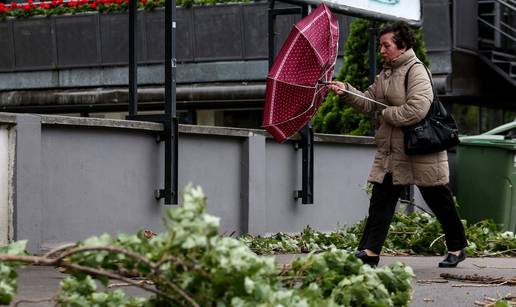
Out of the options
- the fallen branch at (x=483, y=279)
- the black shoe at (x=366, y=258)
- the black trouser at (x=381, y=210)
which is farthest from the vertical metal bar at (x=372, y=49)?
the fallen branch at (x=483, y=279)

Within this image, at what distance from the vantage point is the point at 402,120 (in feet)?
28.3

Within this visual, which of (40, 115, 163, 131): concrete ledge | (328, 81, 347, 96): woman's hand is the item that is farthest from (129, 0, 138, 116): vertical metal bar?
(328, 81, 347, 96): woman's hand

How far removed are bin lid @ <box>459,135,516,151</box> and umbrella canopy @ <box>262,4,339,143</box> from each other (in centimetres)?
480

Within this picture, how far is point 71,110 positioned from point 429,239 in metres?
14.3

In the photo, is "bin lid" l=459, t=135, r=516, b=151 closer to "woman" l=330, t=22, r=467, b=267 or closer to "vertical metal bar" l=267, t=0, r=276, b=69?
"vertical metal bar" l=267, t=0, r=276, b=69

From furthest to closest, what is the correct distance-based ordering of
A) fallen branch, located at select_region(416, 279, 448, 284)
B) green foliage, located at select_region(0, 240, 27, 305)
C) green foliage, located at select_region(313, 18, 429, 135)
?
green foliage, located at select_region(313, 18, 429, 135), fallen branch, located at select_region(416, 279, 448, 284), green foliage, located at select_region(0, 240, 27, 305)

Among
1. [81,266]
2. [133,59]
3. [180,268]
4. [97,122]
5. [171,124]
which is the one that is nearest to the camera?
[180,268]

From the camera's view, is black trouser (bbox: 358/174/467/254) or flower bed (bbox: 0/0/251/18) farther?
flower bed (bbox: 0/0/251/18)

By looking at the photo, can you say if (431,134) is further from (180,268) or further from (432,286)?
(180,268)

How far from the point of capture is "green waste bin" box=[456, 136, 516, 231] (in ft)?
47.0

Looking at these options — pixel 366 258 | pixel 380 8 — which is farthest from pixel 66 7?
pixel 366 258

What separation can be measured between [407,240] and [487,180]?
10.3 feet

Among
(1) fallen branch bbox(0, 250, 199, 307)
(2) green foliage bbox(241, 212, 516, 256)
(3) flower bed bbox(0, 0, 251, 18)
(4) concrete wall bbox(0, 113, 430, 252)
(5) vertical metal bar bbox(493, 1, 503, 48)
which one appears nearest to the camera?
(1) fallen branch bbox(0, 250, 199, 307)

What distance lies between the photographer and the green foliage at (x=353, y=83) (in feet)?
56.2
